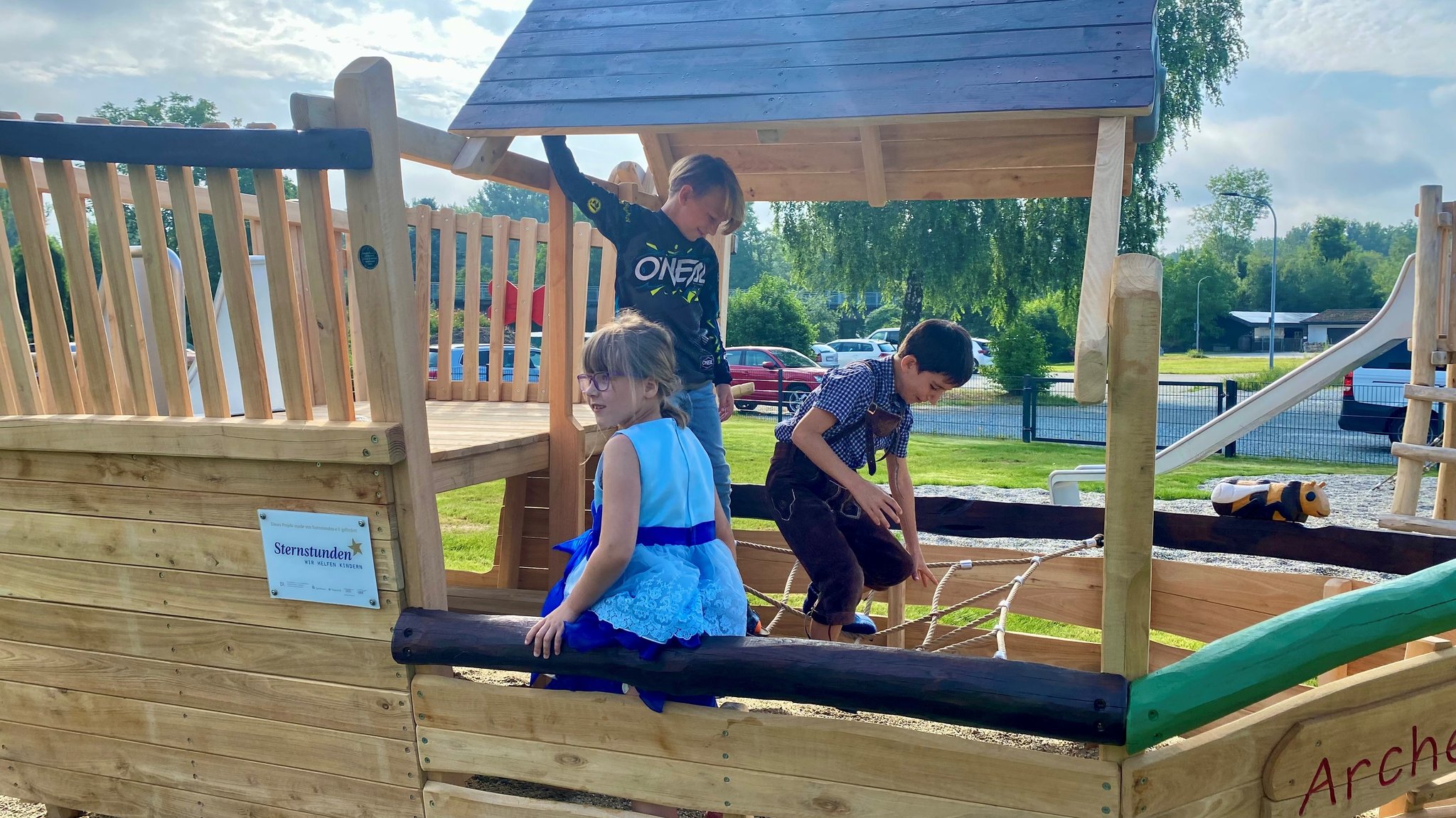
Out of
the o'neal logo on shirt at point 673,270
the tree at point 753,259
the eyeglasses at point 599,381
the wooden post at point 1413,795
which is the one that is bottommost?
the wooden post at point 1413,795

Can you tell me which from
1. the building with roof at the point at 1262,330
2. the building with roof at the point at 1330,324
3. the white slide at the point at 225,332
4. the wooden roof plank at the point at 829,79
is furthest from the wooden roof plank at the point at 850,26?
the building with roof at the point at 1262,330

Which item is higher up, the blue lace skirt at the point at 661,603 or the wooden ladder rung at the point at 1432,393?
the wooden ladder rung at the point at 1432,393

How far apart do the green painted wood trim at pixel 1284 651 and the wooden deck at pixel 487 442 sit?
6.72ft

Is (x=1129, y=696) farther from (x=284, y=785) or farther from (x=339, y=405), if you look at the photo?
(x=284, y=785)

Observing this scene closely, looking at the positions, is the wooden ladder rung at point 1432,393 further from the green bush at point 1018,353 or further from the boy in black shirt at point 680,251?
the green bush at point 1018,353

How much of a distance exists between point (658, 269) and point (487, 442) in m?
0.88

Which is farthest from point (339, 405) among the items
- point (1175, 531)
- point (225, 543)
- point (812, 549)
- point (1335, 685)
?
point (1175, 531)

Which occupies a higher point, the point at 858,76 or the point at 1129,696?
the point at 858,76

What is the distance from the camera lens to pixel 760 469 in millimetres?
12914

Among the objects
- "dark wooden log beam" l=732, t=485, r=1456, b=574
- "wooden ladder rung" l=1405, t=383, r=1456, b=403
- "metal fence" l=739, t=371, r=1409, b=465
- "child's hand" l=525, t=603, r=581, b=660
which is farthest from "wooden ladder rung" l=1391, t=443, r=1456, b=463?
"metal fence" l=739, t=371, r=1409, b=465

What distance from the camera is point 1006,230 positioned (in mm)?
22594

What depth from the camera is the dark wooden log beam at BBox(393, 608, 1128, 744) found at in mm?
2344

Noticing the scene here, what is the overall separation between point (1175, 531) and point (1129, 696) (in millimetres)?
2432

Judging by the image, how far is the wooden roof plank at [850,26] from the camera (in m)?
3.19
